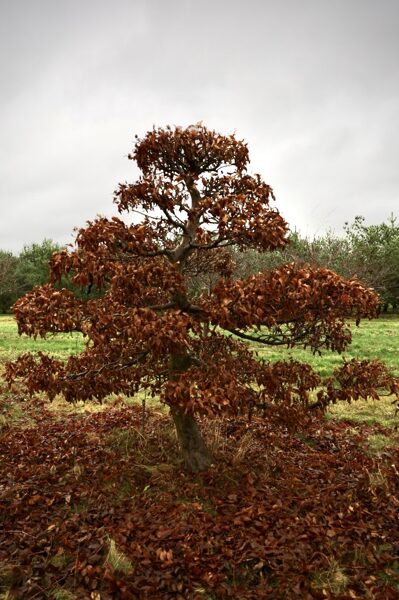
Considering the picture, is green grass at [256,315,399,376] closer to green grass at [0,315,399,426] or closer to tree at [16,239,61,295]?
green grass at [0,315,399,426]

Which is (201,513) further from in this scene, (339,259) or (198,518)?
(339,259)

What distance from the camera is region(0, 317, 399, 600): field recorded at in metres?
4.96

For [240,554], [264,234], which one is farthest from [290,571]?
[264,234]

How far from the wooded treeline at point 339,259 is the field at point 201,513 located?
84.8 feet

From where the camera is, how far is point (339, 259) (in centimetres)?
4247

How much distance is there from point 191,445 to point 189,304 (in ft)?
8.83

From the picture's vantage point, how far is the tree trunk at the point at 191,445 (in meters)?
7.42

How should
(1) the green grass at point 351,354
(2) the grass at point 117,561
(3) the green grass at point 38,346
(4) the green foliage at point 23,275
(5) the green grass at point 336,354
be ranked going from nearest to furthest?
(2) the grass at point 117,561
(5) the green grass at point 336,354
(1) the green grass at point 351,354
(3) the green grass at point 38,346
(4) the green foliage at point 23,275

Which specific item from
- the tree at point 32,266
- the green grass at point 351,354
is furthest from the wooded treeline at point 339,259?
the green grass at point 351,354

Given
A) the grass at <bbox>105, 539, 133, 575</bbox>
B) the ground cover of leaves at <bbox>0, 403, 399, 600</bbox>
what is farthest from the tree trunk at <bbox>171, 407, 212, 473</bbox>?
the grass at <bbox>105, 539, 133, 575</bbox>

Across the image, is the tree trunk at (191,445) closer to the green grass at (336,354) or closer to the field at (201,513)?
the field at (201,513)

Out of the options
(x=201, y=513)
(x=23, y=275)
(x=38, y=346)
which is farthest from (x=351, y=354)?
(x=23, y=275)

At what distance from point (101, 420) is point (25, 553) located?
5.24 m

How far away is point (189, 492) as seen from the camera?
6.78 meters
